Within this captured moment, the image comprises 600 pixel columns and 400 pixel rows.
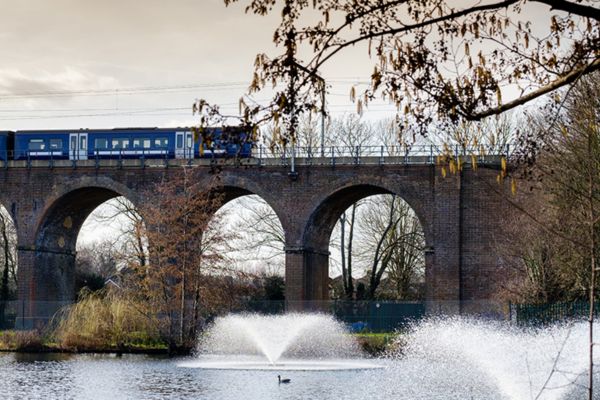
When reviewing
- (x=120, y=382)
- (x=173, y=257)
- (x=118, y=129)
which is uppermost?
(x=118, y=129)

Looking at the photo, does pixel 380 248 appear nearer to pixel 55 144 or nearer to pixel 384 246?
pixel 384 246

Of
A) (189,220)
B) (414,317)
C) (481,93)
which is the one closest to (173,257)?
(189,220)

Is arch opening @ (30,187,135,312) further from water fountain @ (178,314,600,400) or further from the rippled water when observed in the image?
the rippled water

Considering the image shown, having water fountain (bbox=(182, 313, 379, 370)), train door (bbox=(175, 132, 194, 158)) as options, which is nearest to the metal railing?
train door (bbox=(175, 132, 194, 158))

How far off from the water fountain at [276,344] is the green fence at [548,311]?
4224mm

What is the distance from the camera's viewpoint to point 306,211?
122ft

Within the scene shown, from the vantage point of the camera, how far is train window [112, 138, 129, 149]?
138 ft

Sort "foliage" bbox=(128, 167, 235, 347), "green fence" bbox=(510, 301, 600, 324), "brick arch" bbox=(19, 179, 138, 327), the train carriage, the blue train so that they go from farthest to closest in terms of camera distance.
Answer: the train carriage < the blue train < "brick arch" bbox=(19, 179, 138, 327) < "foliage" bbox=(128, 167, 235, 347) < "green fence" bbox=(510, 301, 600, 324)

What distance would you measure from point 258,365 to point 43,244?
16.9m

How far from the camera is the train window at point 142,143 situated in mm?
42000

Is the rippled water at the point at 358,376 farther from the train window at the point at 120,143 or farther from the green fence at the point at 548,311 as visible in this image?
the train window at the point at 120,143

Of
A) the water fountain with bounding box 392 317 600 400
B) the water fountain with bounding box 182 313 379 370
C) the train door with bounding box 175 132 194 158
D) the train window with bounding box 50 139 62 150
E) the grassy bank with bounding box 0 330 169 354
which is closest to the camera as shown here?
the water fountain with bounding box 392 317 600 400

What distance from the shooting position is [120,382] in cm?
2148

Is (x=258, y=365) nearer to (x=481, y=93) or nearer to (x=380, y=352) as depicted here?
(x=380, y=352)
